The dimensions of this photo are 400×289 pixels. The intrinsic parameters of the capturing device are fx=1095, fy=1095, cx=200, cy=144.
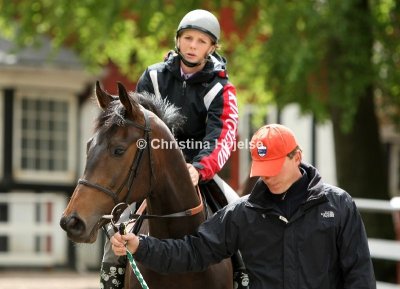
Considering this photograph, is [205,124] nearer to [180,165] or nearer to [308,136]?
[180,165]

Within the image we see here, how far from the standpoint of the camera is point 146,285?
591cm

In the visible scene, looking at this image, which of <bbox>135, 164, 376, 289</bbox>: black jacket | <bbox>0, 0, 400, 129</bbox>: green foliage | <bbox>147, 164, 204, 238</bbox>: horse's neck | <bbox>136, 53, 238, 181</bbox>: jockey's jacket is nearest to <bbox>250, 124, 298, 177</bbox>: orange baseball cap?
<bbox>135, 164, 376, 289</bbox>: black jacket

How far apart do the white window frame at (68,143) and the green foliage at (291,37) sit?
4.75 metres

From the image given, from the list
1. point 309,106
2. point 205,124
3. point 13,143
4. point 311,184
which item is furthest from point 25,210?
point 311,184

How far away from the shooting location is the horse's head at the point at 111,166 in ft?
18.6

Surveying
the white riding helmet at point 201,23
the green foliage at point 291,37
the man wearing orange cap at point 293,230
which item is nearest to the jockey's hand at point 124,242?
the man wearing orange cap at point 293,230

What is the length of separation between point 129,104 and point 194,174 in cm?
69

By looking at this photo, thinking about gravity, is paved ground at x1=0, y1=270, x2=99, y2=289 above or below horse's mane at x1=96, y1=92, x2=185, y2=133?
below

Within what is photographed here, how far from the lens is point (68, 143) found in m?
24.3

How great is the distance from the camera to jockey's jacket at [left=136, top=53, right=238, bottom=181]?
6.84m

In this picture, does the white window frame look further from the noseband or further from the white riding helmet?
the noseband

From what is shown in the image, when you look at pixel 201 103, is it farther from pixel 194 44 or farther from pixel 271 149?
pixel 271 149

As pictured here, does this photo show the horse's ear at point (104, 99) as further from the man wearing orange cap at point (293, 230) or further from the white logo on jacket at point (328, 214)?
the white logo on jacket at point (328, 214)

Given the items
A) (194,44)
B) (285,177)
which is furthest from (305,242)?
(194,44)
